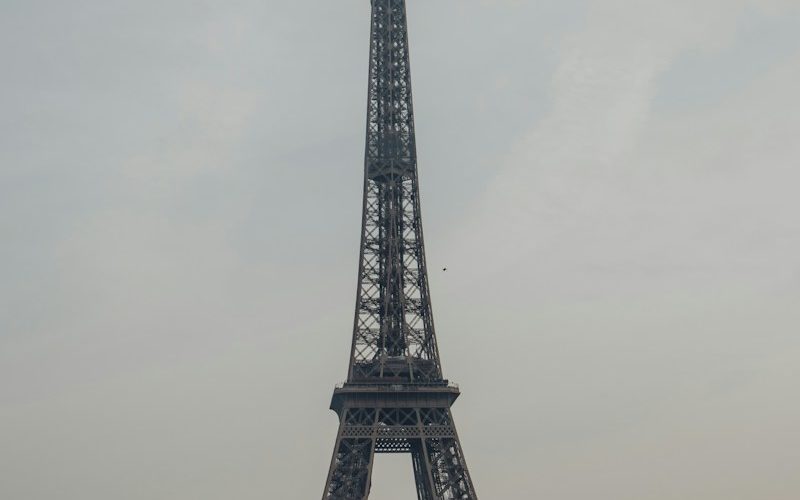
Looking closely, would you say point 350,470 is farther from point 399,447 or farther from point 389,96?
point 389,96

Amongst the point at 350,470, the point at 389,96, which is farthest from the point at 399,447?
the point at 389,96

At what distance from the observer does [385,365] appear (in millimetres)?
123375

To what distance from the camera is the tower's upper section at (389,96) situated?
13275 cm

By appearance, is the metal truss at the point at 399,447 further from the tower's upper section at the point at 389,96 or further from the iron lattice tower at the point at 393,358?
the tower's upper section at the point at 389,96

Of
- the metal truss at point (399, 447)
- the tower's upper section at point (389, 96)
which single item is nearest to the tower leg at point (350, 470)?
the metal truss at point (399, 447)

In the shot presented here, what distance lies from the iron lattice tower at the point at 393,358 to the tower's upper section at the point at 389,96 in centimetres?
12

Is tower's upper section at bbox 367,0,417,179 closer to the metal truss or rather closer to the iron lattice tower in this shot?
the iron lattice tower

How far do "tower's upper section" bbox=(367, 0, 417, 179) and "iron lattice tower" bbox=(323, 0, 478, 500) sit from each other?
0.12 metres

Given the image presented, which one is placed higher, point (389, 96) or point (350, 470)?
point (389, 96)

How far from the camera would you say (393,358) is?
124 metres

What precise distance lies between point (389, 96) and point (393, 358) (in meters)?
32.8

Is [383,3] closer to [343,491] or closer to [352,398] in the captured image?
[352,398]

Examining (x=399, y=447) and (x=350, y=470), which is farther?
(x=399, y=447)

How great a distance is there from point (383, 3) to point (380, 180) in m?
24.9
